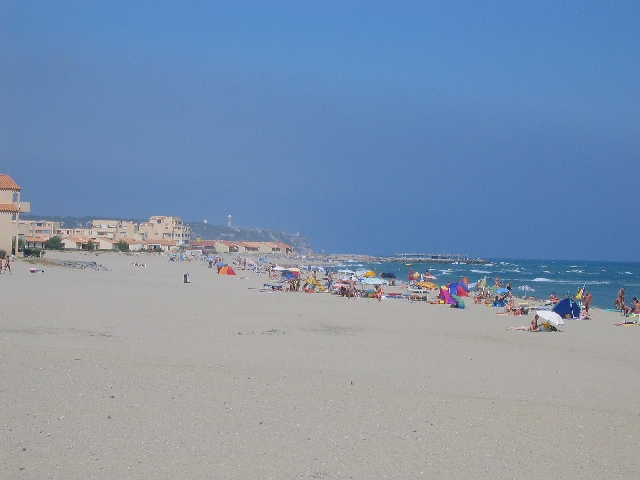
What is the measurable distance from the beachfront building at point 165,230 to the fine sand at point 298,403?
102 meters

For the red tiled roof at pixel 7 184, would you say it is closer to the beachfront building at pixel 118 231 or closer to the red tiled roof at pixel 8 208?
the red tiled roof at pixel 8 208

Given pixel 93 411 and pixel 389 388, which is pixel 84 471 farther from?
pixel 389 388

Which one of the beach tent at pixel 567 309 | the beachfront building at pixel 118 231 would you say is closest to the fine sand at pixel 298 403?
the beach tent at pixel 567 309

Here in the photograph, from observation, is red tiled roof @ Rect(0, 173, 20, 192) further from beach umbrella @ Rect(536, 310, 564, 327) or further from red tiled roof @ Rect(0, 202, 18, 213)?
beach umbrella @ Rect(536, 310, 564, 327)

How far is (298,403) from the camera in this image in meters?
7.12

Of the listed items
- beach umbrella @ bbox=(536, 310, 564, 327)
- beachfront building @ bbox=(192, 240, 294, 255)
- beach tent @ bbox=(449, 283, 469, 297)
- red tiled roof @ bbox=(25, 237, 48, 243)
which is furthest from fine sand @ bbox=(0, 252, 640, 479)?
beachfront building @ bbox=(192, 240, 294, 255)

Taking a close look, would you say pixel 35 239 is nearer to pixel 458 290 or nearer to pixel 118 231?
pixel 118 231

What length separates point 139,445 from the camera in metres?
5.38

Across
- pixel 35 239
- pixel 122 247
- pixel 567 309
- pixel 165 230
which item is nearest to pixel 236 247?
pixel 165 230

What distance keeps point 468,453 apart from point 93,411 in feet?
11.3

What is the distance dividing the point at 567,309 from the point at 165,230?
334ft

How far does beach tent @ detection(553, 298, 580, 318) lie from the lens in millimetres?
20844

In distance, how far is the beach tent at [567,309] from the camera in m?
20.8

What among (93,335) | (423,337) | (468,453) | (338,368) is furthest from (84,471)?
(423,337)
